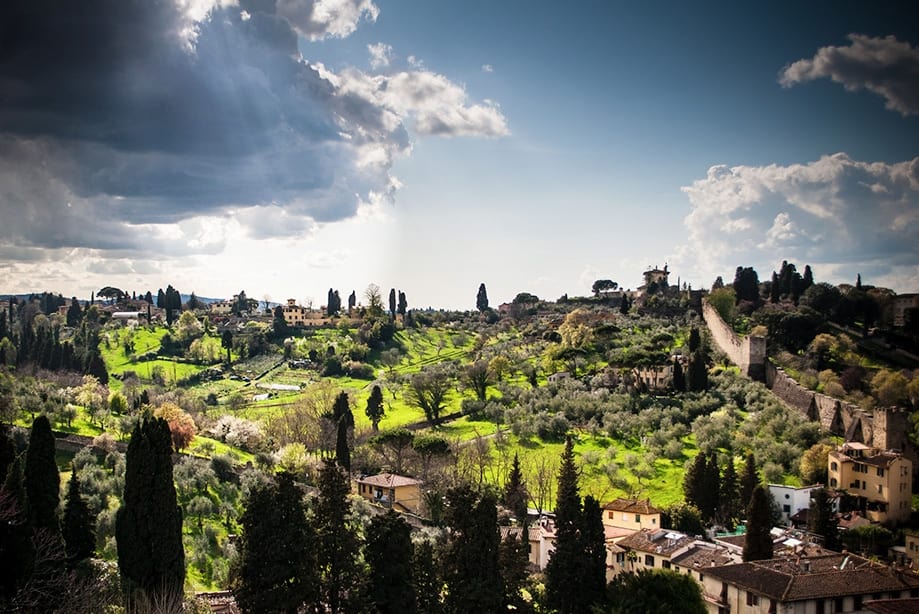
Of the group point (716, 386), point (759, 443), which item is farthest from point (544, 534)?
point (716, 386)

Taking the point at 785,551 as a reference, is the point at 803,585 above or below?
above

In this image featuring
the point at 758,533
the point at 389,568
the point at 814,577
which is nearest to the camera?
the point at 389,568

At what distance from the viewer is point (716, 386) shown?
64.9 meters

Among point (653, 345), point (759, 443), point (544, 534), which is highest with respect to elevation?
point (653, 345)

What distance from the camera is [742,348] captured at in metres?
68.2

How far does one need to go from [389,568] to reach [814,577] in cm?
1601

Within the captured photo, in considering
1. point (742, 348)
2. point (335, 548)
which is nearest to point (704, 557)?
point (335, 548)

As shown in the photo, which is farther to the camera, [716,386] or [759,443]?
[716,386]

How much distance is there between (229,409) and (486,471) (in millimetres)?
31019

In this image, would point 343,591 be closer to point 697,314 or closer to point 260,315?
point 697,314

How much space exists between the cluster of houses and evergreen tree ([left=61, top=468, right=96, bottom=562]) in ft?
57.1

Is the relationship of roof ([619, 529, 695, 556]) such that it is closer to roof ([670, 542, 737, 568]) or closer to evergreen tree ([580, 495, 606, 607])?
roof ([670, 542, 737, 568])

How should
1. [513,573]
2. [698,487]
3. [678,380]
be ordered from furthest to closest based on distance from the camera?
[678,380], [698,487], [513,573]

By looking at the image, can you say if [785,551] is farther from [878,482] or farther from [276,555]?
[276,555]
